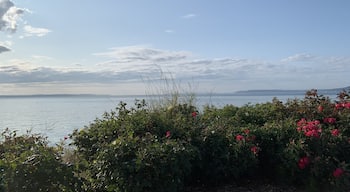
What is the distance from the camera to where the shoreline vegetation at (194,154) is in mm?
3744

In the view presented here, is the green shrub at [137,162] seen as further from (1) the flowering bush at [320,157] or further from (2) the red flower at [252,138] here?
(1) the flowering bush at [320,157]

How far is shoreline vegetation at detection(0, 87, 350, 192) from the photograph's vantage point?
374 cm

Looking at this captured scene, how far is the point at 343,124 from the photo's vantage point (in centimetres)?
524

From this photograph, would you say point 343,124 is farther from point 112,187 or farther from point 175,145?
point 112,187

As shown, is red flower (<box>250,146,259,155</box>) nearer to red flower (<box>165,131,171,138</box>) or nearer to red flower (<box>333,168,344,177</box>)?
red flower (<box>333,168,344,177</box>)

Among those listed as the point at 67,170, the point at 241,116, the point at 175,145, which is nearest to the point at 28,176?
the point at 67,170

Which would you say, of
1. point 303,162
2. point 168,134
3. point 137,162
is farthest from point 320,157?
point 137,162

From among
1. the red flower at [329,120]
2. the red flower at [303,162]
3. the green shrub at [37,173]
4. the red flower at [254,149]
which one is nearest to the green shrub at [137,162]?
the green shrub at [37,173]

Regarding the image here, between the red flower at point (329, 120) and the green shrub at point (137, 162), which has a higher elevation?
the red flower at point (329, 120)

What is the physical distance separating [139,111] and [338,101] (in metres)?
3.22

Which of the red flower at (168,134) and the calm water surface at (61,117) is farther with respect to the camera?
the calm water surface at (61,117)

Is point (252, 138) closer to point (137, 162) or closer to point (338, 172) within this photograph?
point (338, 172)

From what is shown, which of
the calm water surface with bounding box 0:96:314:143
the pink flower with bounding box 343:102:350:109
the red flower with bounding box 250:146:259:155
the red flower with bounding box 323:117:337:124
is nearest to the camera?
the red flower with bounding box 250:146:259:155

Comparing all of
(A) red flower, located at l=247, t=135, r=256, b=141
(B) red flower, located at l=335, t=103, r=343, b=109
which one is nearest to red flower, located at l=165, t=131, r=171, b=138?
(A) red flower, located at l=247, t=135, r=256, b=141
